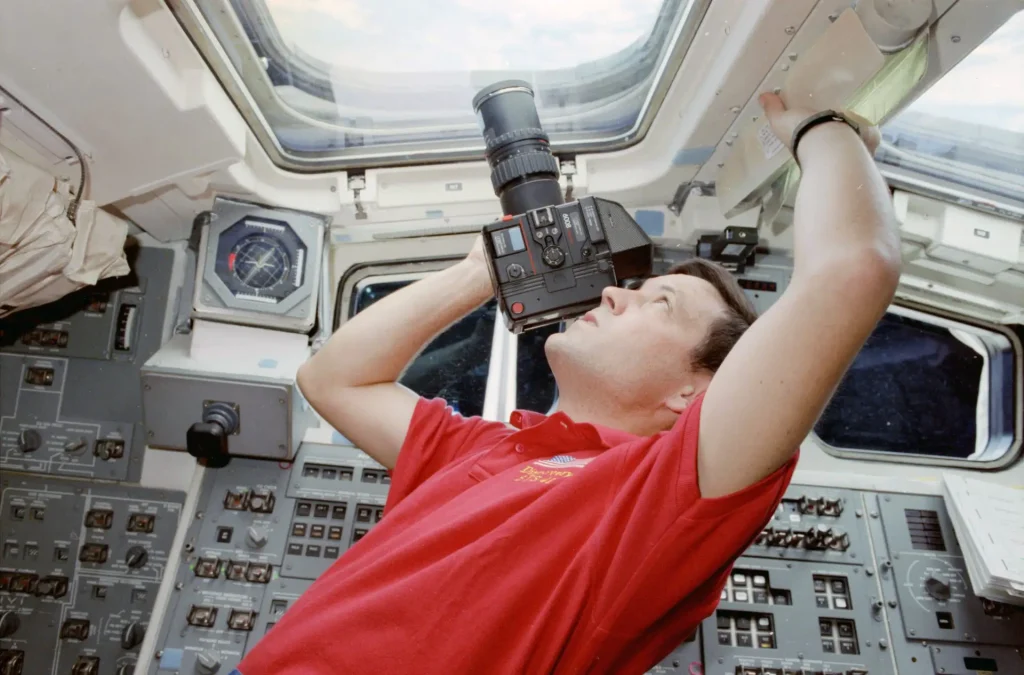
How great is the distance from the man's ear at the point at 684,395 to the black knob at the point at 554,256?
39 centimetres

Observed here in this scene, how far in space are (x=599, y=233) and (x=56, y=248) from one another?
4.83 ft

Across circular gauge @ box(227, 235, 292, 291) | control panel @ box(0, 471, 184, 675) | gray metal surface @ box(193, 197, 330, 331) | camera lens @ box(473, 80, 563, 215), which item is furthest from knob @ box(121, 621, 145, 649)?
camera lens @ box(473, 80, 563, 215)

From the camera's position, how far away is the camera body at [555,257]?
1.78m

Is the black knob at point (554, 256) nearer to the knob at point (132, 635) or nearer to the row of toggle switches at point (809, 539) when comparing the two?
the row of toggle switches at point (809, 539)

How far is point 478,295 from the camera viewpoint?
6.33 ft

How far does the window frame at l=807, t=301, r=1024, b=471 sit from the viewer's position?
9.76 ft

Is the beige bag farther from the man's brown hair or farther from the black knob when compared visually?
the man's brown hair

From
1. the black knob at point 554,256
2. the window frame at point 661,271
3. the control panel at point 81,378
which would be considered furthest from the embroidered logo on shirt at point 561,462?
the control panel at point 81,378

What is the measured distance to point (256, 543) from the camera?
2309mm

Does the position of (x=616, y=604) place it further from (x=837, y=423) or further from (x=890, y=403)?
(x=890, y=403)

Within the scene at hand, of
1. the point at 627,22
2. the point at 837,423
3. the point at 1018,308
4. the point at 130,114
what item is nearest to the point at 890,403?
the point at 837,423

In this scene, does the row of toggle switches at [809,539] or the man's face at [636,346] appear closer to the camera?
the man's face at [636,346]

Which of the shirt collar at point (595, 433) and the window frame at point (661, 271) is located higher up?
the window frame at point (661, 271)

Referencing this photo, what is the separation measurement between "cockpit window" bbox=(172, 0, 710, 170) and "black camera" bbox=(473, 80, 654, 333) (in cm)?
42
